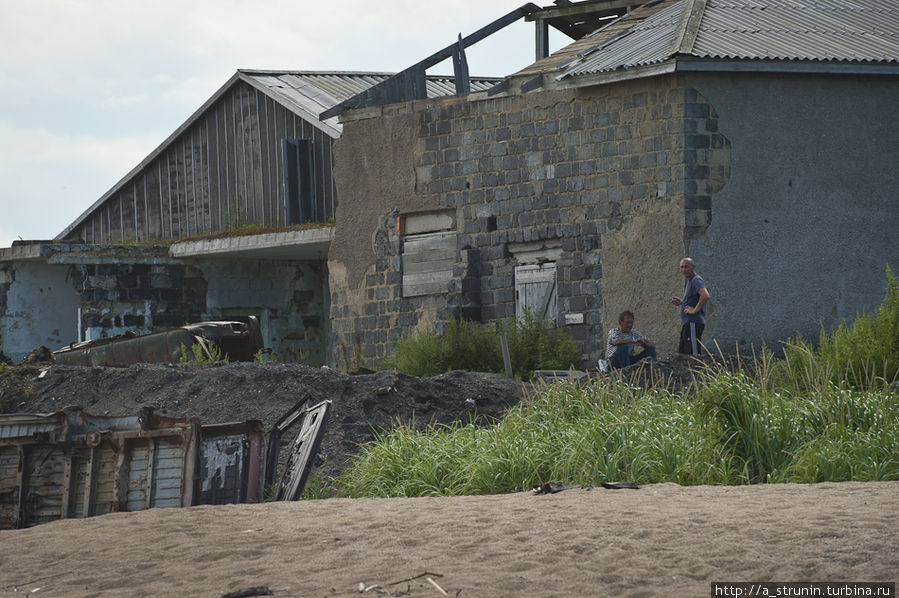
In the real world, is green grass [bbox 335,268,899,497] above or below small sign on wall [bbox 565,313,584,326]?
below

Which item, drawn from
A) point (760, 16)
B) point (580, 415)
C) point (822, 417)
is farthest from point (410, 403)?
point (760, 16)

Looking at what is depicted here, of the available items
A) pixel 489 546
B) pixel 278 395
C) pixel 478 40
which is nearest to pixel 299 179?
pixel 478 40

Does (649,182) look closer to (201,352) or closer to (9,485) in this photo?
(201,352)

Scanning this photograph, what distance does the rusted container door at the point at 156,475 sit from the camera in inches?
370

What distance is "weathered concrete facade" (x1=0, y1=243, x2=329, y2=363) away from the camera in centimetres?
2255

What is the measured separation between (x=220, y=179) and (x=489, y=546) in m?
18.8

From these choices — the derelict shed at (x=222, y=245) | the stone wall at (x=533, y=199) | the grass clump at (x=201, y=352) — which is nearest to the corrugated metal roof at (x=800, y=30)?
the stone wall at (x=533, y=199)

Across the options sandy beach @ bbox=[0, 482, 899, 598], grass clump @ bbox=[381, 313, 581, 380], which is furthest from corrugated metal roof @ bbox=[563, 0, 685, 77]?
sandy beach @ bbox=[0, 482, 899, 598]

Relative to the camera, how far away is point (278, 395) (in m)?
13.1

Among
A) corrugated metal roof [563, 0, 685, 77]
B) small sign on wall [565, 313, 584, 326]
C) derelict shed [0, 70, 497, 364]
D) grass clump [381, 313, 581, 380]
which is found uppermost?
corrugated metal roof [563, 0, 685, 77]

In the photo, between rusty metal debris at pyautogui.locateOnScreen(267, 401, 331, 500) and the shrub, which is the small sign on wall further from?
rusty metal debris at pyautogui.locateOnScreen(267, 401, 331, 500)

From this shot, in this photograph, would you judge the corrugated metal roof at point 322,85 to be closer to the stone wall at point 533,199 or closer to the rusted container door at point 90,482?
the stone wall at point 533,199

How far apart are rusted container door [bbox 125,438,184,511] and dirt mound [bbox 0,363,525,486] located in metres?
1.77

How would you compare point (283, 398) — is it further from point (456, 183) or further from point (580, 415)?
point (456, 183)
